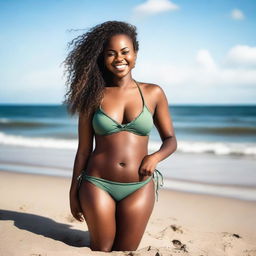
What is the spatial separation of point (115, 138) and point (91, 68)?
641 millimetres

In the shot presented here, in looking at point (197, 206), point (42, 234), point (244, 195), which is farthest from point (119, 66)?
point (244, 195)

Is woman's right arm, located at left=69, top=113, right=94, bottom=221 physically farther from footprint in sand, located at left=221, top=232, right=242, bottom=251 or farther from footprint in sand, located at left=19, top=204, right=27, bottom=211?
footprint in sand, located at left=19, top=204, right=27, bottom=211

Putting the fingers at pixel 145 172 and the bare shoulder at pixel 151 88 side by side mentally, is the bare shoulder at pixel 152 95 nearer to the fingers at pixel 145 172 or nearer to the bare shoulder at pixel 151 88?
the bare shoulder at pixel 151 88

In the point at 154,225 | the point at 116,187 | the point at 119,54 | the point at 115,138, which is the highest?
the point at 119,54

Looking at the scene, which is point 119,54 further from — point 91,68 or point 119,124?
point 119,124

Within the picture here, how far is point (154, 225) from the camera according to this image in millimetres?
4332

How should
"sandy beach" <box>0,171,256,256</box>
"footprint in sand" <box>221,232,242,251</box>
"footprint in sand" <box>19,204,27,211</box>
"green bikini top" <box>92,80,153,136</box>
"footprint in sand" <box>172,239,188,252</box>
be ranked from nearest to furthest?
"green bikini top" <box>92,80,153,136</box> → "sandy beach" <box>0,171,256,256</box> → "footprint in sand" <box>172,239,188,252</box> → "footprint in sand" <box>221,232,242,251</box> → "footprint in sand" <box>19,204,27,211</box>

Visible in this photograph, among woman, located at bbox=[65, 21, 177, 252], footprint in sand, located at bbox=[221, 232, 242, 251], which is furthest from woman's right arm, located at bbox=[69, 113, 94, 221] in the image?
footprint in sand, located at bbox=[221, 232, 242, 251]

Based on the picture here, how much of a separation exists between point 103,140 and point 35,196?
2807mm

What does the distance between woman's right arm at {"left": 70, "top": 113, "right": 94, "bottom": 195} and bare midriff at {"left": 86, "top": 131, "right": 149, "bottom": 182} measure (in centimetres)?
15

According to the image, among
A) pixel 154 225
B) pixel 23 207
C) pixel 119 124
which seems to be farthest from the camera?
pixel 23 207

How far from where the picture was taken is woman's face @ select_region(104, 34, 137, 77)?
306cm

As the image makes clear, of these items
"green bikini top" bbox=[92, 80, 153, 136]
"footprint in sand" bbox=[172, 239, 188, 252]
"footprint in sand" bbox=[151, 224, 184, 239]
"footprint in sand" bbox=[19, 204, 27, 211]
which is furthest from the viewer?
"footprint in sand" bbox=[19, 204, 27, 211]

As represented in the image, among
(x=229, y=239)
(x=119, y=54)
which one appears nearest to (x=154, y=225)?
(x=229, y=239)
